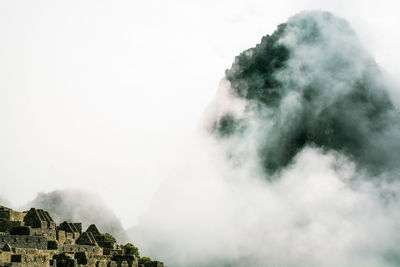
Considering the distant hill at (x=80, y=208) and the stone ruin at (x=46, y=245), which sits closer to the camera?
the stone ruin at (x=46, y=245)

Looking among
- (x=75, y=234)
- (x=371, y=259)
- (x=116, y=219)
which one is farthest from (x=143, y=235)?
(x=75, y=234)

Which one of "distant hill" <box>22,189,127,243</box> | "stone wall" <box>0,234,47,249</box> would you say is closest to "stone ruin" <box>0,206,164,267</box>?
"stone wall" <box>0,234,47,249</box>

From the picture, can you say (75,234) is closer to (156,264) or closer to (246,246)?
(156,264)

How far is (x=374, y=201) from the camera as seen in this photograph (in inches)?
7584

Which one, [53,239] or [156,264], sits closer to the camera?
[53,239]

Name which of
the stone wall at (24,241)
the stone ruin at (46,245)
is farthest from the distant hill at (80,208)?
the stone wall at (24,241)

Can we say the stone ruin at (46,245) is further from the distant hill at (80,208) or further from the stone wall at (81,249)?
the distant hill at (80,208)

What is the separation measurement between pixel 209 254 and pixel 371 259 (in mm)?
44983

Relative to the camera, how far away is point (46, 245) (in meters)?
85.9

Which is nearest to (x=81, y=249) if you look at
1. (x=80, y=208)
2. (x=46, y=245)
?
(x=46, y=245)

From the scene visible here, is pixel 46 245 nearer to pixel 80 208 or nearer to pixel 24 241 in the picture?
pixel 24 241

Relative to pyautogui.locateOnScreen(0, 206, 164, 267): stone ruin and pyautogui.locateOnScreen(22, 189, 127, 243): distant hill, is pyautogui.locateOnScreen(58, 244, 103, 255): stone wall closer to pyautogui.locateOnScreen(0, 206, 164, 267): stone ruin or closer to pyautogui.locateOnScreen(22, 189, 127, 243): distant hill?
pyautogui.locateOnScreen(0, 206, 164, 267): stone ruin

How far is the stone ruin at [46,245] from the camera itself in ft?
244

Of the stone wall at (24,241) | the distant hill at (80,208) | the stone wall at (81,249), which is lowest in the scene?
the stone wall at (24,241)
